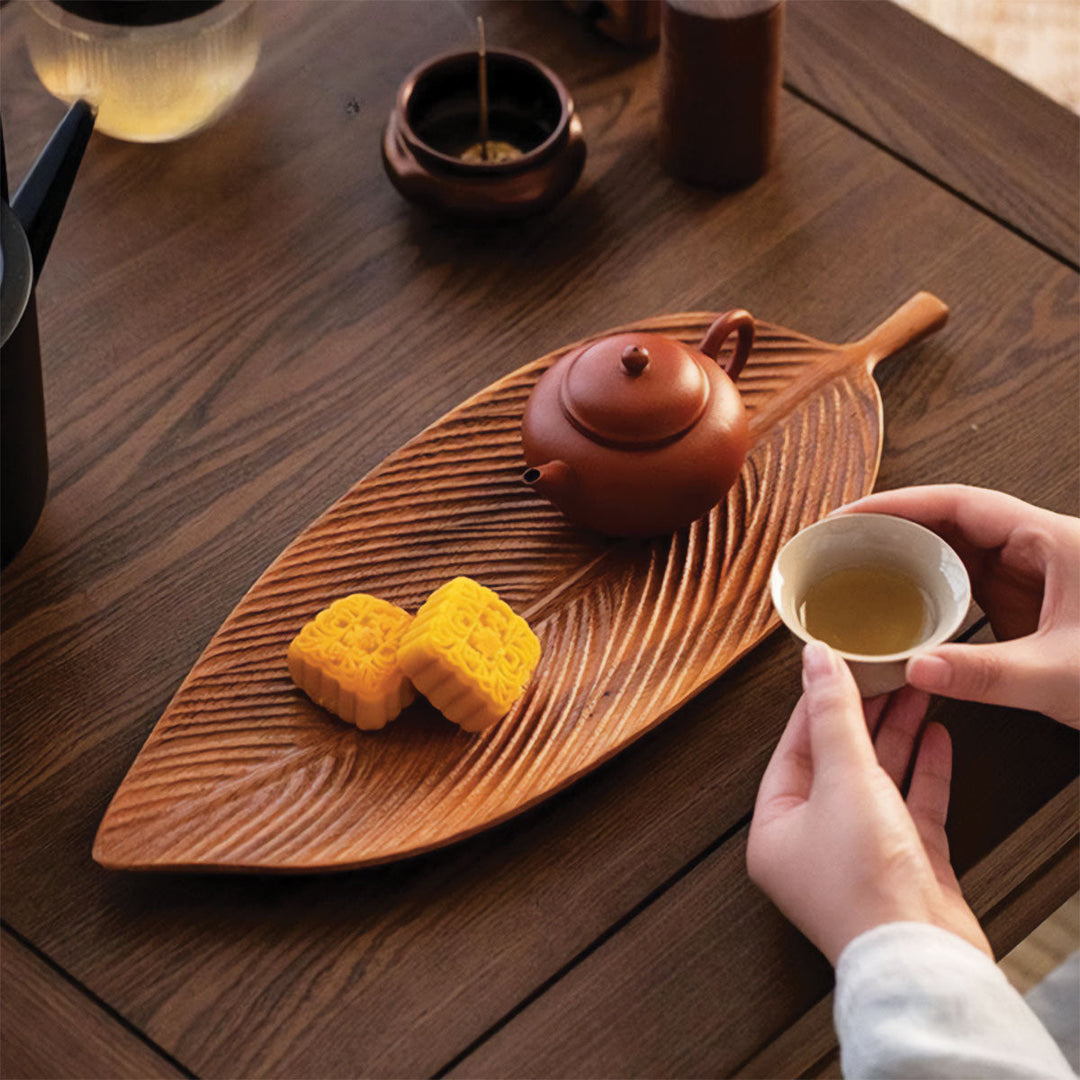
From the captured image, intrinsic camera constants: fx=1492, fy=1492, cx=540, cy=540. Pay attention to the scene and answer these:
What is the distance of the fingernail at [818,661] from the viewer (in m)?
0.85

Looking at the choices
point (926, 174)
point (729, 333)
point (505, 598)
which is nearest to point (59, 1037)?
point (505, 598)

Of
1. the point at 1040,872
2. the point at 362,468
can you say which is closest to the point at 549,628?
the point at 362,468

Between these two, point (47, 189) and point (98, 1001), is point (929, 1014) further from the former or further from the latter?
point (47, 189)

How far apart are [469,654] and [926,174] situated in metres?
0.68

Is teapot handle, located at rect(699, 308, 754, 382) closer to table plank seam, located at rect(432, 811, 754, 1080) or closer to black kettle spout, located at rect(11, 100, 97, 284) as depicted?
table plank seam, located at rect(432, 811, 754, 1080)

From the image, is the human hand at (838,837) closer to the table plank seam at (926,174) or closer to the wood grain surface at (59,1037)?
the wood grain surface at (59,1037)

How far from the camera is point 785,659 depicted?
1017mm

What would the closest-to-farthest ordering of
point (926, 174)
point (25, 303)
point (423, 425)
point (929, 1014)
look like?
point (929, 1014), point (25, 303), point (423, 425), point (926, 174)

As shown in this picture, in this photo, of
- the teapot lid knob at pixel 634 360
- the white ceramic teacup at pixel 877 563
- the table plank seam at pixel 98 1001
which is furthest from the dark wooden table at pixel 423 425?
the teapot lid knob at pixel 634 360

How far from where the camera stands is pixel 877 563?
0.94m

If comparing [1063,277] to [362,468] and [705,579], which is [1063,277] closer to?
[705,579]

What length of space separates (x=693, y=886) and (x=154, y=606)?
0.42 meters

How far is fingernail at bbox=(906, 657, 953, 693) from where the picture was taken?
0.85m

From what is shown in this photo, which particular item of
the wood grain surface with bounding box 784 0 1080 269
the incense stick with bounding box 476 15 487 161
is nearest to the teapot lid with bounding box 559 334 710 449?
the incense stick with bounding box 476 15 487 161
